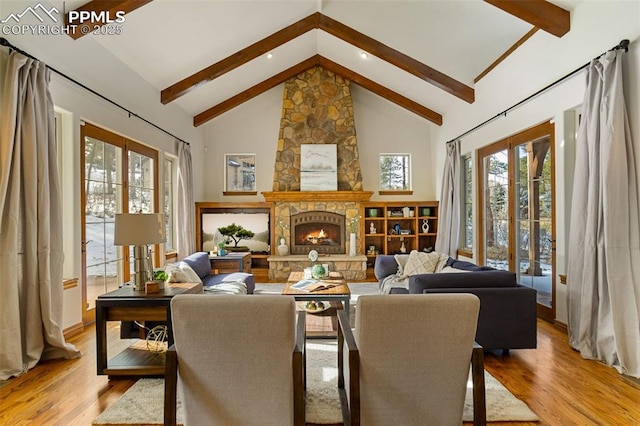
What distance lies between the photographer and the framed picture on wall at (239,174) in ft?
25.3

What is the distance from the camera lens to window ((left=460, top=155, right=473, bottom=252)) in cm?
620

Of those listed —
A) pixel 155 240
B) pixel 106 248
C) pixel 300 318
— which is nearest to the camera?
pixel 300 318

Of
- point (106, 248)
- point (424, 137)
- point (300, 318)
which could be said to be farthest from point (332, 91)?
point (300, 318)

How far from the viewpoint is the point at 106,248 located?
14.3ft

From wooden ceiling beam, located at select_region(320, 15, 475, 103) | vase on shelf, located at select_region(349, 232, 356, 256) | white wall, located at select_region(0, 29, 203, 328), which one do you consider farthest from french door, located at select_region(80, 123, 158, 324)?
vase on shelf, located at select_region(349, 232, 356, 256)

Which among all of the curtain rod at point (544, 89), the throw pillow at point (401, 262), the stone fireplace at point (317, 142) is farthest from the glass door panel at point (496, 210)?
the stone fireplace at point (317, 142)

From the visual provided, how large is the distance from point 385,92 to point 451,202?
2.45 meters

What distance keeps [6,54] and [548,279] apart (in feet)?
18.4

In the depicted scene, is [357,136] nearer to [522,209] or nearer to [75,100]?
[522,209]

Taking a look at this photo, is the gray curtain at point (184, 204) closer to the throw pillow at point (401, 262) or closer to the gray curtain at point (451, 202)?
the throw pillow at point (401, 262)

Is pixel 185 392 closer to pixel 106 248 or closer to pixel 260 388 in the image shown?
pixel 260 388

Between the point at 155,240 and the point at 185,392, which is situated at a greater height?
the point at 155,240

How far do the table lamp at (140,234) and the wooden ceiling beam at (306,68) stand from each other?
4618 mm

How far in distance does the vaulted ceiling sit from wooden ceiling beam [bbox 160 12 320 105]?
0.01 m
